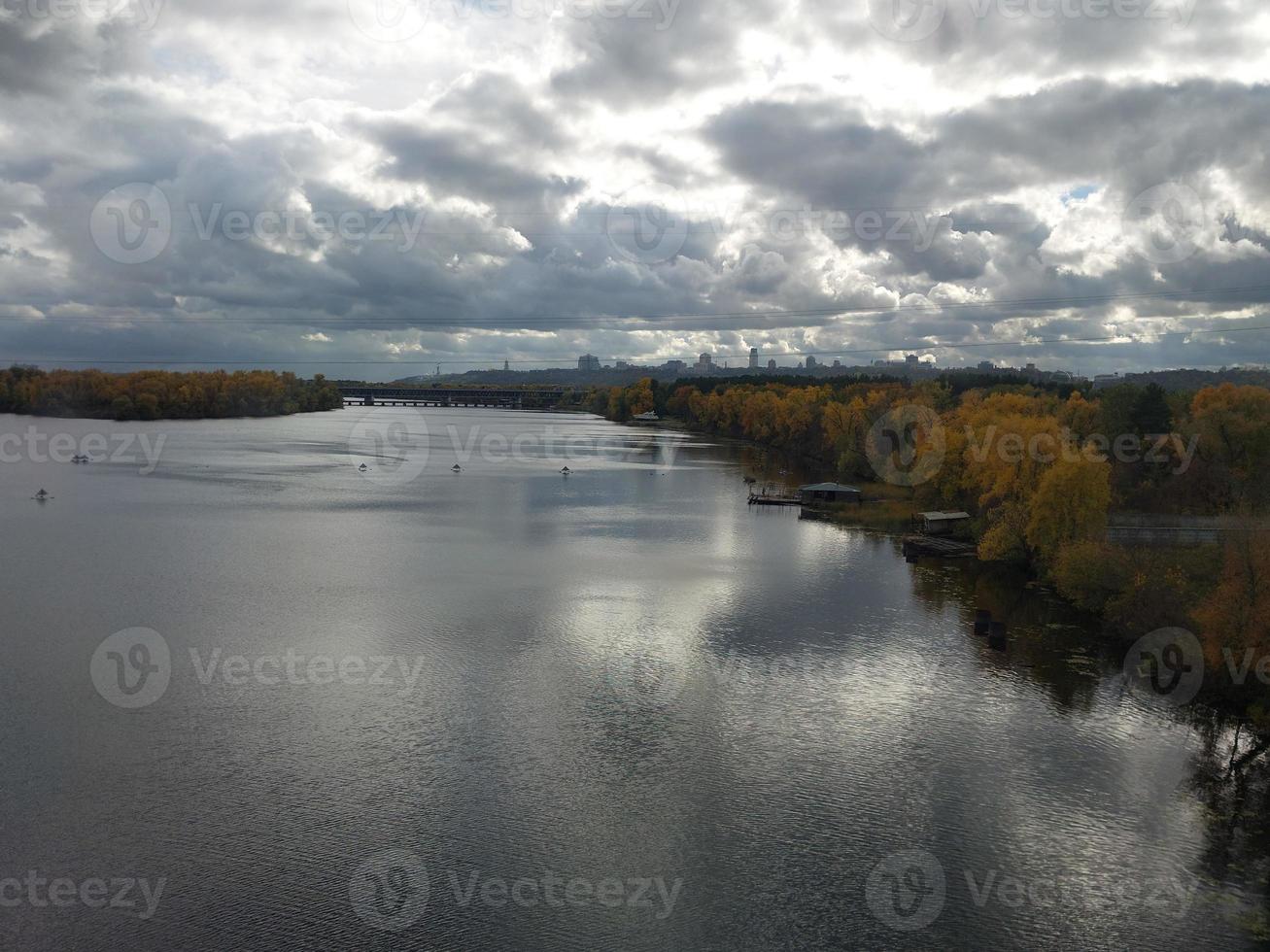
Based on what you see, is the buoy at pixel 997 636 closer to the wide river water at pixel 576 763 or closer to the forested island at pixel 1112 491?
the wide river water at pixel 576 763

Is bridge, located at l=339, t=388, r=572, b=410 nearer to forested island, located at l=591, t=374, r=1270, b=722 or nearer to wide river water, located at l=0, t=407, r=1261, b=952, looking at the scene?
forested island, located at l=591, t=374, r=1270, b=722

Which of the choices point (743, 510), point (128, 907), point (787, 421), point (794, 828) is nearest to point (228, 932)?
point (128, 907)

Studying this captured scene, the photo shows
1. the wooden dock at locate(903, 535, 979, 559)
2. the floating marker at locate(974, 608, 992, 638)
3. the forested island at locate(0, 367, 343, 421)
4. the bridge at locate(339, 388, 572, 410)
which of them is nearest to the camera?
the floating marker at locate(974, 608, 992, 638)

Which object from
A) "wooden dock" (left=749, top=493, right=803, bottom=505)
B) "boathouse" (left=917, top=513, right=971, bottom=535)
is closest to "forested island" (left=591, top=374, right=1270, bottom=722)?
"boathouse" (left=917, top=513, right=971, bottom=535)

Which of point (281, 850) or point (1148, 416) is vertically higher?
point (1148, 416)

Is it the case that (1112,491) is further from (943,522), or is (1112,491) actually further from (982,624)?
(982,624)

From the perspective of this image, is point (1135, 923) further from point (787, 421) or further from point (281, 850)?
point (787, 421)
